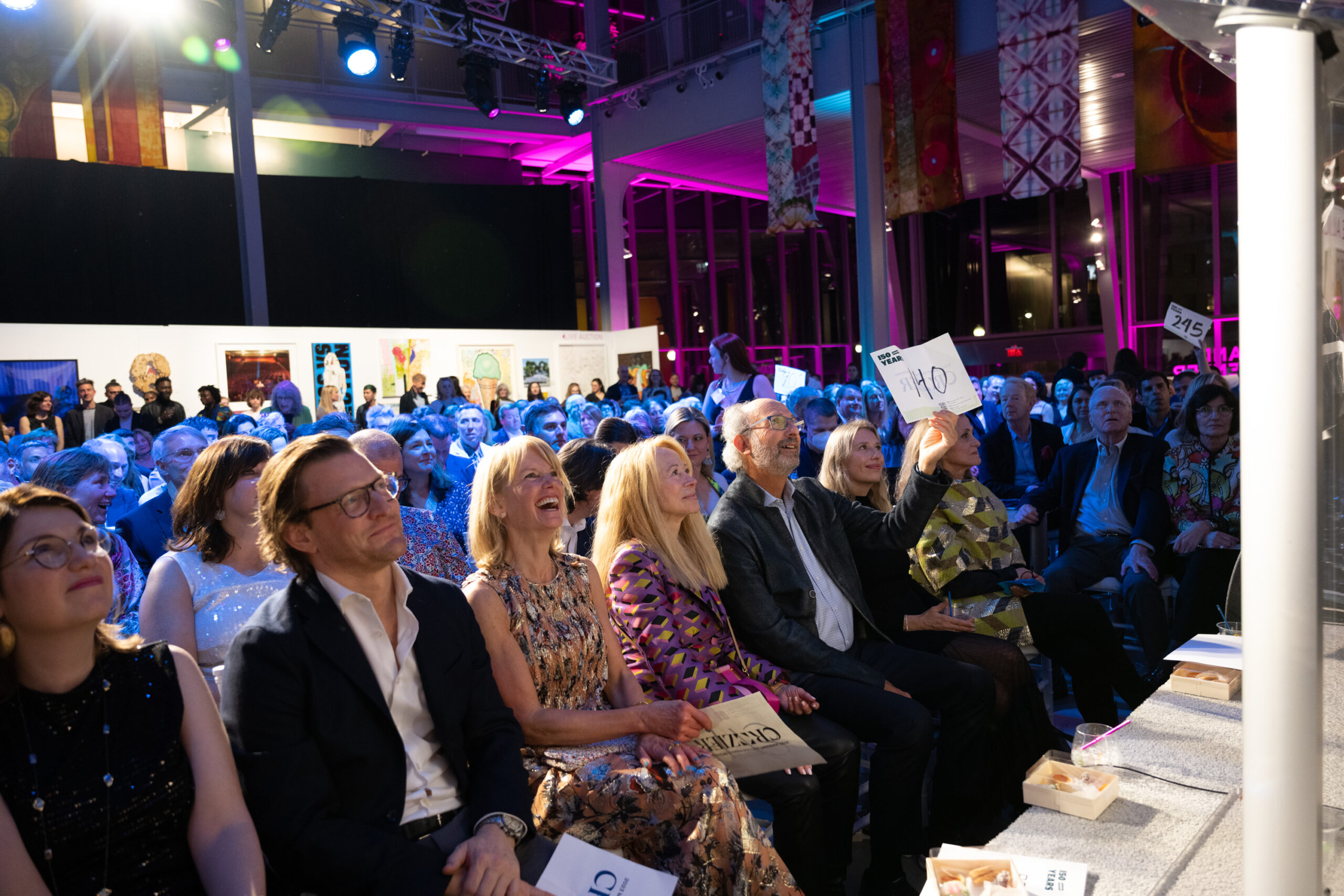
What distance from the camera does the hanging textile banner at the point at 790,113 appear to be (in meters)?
10.5

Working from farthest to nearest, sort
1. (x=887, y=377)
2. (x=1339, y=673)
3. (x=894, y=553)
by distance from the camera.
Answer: (x=894, y=553), (x=887, y=377), (x=1339, y=673)

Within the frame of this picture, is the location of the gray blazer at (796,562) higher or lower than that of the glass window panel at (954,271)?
lower

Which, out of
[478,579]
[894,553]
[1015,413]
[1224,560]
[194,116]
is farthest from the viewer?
[194,116]

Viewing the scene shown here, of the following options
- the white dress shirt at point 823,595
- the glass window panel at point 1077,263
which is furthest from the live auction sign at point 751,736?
the glass window panel at point 1077,263

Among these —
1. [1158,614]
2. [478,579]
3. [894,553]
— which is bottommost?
[1158,614]

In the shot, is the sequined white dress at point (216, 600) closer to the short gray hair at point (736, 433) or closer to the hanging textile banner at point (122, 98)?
the short gray hair at point (736, 433)

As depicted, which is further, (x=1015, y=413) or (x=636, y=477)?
(x=1015, y=413)

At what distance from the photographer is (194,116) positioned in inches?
525

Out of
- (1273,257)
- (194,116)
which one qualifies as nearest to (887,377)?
(1273,257)

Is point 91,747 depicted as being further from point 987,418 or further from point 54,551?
point 987,418

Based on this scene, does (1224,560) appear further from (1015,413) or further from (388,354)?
(388,354)

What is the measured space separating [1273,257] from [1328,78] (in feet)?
0.59

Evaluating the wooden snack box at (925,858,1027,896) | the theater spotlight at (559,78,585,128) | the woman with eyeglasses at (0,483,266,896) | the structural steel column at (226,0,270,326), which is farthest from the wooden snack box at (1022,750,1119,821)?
the theater spotlight at (559,78,585,128)

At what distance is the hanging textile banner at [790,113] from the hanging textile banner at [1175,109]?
3274mm
